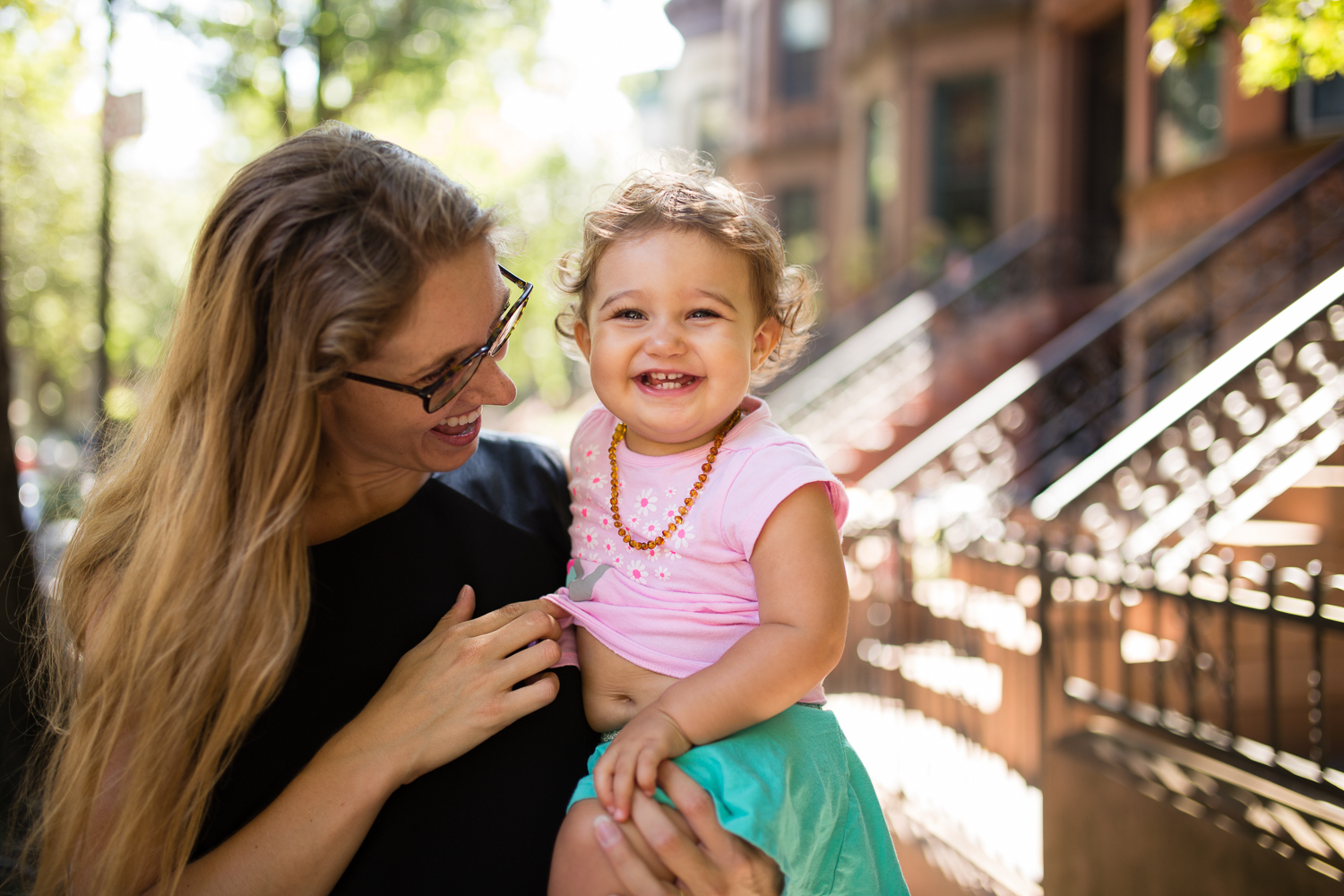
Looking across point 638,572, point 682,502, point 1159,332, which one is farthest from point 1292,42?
point 1159,332

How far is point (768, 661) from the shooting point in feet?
5.55

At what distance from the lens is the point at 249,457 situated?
165 cm

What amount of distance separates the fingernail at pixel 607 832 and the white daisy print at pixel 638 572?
0.50 meters

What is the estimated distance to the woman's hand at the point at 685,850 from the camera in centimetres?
155

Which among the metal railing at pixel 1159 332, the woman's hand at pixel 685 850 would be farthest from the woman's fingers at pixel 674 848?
the metal railing at pixel 1159 332

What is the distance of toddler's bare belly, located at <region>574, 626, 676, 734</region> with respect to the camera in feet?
6.18

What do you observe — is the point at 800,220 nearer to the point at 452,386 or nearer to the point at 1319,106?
the point at 1319,106

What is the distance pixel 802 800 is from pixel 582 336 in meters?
1.20

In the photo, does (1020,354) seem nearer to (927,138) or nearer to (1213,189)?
(1213,189)

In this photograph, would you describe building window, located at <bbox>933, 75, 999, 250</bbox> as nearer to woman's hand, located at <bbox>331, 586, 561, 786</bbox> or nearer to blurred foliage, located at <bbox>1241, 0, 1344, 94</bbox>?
blurred foliage, located at <bbox>1241, 0, 1344, 94</bbox>

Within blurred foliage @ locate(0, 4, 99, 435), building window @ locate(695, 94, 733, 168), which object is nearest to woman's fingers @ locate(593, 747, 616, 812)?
blurred foliage @ locate(0, 4, 99, 435)

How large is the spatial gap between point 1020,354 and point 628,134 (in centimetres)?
1409

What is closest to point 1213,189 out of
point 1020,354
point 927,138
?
point 1020,354

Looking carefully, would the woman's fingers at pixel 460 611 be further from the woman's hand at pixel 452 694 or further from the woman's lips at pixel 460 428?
the woman's lips at pixel 460 428
